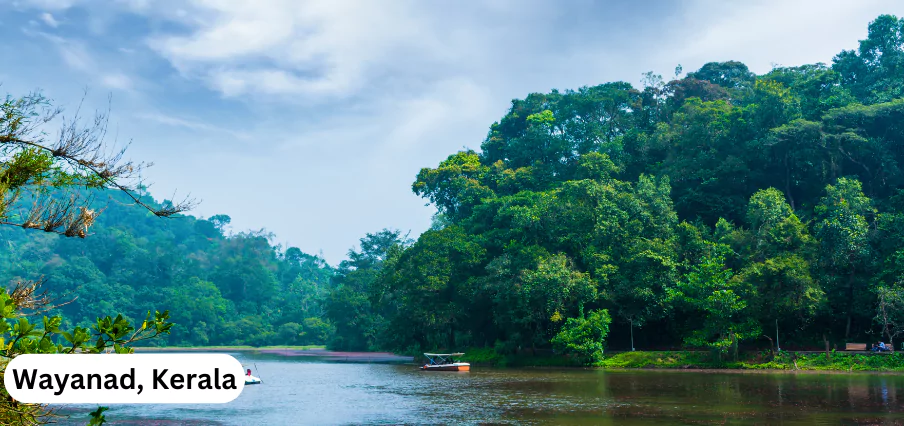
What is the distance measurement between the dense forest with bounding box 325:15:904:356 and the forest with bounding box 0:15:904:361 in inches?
4.5

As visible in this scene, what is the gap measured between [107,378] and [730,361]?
33.9 meters

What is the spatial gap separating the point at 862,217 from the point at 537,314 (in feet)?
54.1

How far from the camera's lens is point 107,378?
424 centimetres

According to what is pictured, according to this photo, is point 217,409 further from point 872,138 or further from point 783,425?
point 872,138

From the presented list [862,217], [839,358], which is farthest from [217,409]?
[862,217]

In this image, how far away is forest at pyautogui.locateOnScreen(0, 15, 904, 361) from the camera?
33.6 meters

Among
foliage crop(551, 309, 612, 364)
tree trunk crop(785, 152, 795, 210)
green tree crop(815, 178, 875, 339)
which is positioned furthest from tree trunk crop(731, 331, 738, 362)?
tree trunk crop(785, 152, 795, 210)

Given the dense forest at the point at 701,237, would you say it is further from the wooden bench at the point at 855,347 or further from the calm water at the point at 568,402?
the calm water at the point at 568,402

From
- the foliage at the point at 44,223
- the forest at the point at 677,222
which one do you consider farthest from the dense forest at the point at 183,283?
the foliage at the point at 44,223

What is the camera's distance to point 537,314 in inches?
1529

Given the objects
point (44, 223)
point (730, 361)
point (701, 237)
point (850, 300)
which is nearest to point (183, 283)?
point (701, 237)

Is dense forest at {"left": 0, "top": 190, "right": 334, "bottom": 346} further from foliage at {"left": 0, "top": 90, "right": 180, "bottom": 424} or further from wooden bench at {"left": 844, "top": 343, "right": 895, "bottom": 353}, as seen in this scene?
foliage at {"left": 0, "top": 90, "right": 180, "bottom": 424}

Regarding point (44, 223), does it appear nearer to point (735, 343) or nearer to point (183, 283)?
point (735, 343)

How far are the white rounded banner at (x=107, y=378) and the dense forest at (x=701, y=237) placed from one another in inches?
1223
